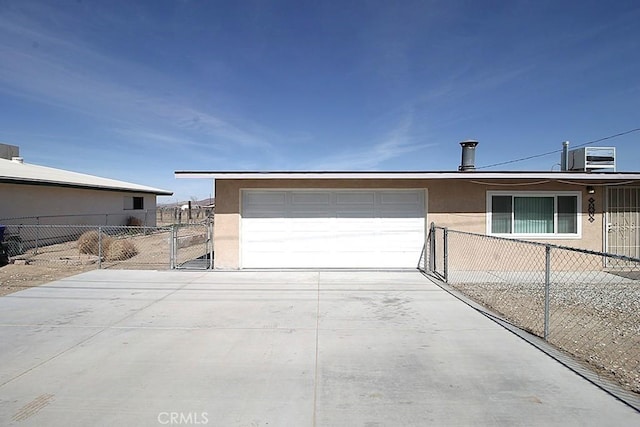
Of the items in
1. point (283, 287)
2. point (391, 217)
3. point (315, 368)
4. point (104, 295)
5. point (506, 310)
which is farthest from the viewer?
point (391, 217)

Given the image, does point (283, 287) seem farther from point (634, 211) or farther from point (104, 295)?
point (634, 211)

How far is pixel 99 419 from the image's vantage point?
10.0 feet

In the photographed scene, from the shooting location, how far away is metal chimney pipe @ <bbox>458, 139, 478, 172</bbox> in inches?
420

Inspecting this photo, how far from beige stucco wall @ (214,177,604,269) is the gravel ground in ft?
6.27

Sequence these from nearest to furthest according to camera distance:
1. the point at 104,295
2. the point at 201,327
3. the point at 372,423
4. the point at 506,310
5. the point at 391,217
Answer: the point at 372,423, the point at 201,327, the point at 506,310, the point at 104,295, the point at 391,217

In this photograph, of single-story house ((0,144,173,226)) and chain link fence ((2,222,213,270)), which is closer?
chain link fence ((2,222,213,270))

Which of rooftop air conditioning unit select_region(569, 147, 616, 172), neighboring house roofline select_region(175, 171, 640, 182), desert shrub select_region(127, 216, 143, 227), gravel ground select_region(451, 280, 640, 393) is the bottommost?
gravel ground select_region(451, 280, 640, 393)

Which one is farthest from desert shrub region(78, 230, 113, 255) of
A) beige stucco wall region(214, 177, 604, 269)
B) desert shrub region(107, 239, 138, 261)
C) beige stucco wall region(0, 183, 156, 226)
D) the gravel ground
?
the gravel ground

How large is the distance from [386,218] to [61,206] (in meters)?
16.8

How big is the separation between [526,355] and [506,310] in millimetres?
2381

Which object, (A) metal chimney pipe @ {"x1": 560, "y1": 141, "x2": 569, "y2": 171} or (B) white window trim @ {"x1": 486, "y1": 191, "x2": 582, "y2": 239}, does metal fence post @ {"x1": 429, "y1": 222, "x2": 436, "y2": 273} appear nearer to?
(B) white window trim @ {"x1": 486, "y1": 191, "x2": 582, "y2": 239}

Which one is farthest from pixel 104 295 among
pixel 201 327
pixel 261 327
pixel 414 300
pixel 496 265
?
pixel 496 265

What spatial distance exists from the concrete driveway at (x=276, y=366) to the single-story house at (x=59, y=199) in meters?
11.2

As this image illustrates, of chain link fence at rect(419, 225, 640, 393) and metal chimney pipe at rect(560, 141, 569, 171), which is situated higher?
metal chimney pipe at rect(560, 141, 569, 171)
